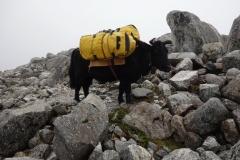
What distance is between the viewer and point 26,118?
6.05 m

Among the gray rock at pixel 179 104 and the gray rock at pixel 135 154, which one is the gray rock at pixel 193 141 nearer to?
the gray rock at pixel 179 104

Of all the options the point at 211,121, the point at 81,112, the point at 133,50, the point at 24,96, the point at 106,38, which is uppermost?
the point at 106,38

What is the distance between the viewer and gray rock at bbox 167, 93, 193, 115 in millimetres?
6973

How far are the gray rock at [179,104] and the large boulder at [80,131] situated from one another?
2566mm

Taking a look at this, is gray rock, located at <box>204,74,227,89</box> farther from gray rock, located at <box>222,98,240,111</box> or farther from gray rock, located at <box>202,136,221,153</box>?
gray rock, located at <box>202,136,221,153</box>

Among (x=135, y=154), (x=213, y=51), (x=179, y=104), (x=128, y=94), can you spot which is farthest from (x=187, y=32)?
(x=135, y=154)

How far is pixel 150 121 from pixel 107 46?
295 centimetres

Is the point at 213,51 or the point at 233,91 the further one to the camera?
the point at 213,51

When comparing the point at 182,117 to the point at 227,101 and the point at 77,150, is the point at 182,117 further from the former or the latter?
the point at 77,150

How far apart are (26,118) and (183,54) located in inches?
332

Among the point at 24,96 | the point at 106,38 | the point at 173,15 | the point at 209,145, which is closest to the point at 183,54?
the point at 173,15

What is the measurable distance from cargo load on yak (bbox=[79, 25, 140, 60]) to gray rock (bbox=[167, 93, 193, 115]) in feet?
7.64

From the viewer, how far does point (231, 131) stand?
222 inches

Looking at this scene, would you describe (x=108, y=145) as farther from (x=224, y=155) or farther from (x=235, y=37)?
(x=235, y=37)
